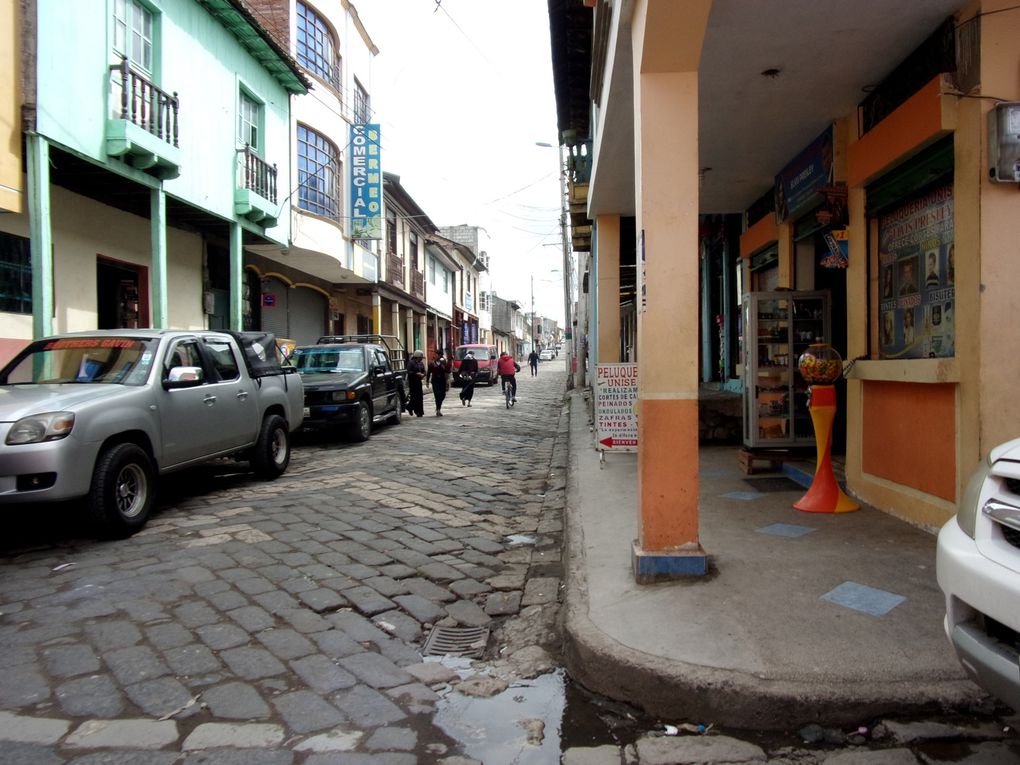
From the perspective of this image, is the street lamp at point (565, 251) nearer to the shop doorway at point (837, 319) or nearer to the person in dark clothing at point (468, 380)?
the person in dark clothing at point (468, 380)

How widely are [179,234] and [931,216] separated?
502 inches

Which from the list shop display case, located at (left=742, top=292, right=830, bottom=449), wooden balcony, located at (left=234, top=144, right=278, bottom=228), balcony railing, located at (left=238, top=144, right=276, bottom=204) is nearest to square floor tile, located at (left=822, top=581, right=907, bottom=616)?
shop display case, located at (left=742, top=292, right=830, bottom=449)

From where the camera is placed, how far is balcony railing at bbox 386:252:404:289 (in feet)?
81.3

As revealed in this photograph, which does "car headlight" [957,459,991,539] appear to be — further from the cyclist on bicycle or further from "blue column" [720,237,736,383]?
the cyclist on bicycle

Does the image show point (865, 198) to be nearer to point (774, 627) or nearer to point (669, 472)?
point (669, 472)

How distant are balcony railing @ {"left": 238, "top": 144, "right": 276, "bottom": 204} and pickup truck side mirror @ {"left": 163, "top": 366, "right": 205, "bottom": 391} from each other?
8.28m

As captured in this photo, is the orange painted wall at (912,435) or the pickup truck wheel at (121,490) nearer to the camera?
the orange painted wall at (912,435)

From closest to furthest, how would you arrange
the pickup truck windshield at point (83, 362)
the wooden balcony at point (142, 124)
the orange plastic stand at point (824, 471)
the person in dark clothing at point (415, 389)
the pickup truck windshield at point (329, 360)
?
the orange plastic stand at point (824, 471), the pickup truck windshield at point (83, 362), the wooden balcony at point (142, 124), the pickup truck windshield at point (329, 360), the person in dark clothing at point (415, 389)

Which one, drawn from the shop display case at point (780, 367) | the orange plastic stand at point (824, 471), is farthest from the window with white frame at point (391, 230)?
the orange plastic stand at point (824, 471)

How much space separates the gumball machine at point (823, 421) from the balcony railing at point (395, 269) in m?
20.4

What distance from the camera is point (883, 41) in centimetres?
495

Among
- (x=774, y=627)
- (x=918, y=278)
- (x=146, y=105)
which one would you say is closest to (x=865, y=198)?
(x=918, y=278)

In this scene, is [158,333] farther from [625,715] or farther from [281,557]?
[625,715]

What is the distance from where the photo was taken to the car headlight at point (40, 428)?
16.4 feet
